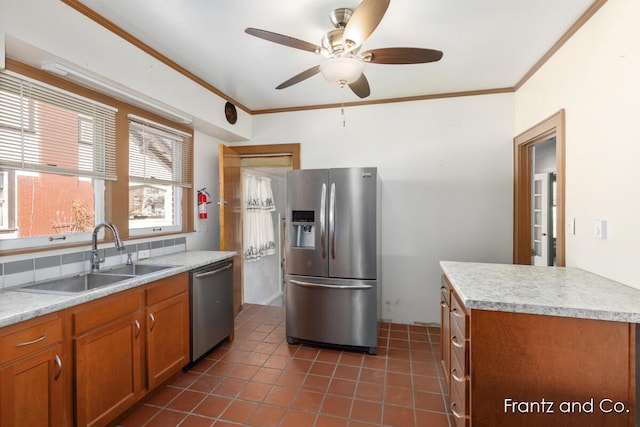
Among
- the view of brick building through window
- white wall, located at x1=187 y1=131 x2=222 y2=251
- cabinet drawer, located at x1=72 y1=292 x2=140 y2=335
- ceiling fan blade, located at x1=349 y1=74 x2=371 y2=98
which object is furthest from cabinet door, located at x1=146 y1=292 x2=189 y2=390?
ceiling fan blade, located at x1=349 y1=74 x2=371 y2=98

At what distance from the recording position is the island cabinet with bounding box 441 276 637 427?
1261mm

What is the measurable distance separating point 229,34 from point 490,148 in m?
2.70

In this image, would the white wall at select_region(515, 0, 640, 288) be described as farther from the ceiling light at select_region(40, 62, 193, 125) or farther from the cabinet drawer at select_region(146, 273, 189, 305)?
the ceiling light at select_region(40, 62, 193, 125)

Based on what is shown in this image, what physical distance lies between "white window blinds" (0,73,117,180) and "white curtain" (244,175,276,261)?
2.06 metres

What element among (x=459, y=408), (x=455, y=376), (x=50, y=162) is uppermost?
(x=50, y=162)

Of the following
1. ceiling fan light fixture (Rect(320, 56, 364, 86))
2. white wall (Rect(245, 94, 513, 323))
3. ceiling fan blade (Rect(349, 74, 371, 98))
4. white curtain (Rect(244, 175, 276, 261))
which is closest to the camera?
ceiling fan light fixture (Rect(320, 56, 364, 86))

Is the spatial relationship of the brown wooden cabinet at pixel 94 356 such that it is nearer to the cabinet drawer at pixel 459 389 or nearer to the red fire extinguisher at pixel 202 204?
the red fire extinguisher at pixel 202 204

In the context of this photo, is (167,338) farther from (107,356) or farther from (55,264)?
(55,264)

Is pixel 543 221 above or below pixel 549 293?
above

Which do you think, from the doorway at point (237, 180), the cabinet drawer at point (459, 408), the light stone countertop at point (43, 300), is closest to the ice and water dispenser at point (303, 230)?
the doorway at point (237, 180)

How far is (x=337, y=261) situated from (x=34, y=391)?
2068 mm

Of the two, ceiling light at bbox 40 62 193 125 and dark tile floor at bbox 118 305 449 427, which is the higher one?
ceiling light at bbox 40 62 193 125

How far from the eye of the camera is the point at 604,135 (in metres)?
1.76

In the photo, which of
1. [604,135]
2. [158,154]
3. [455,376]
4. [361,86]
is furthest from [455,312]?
[158,154]
